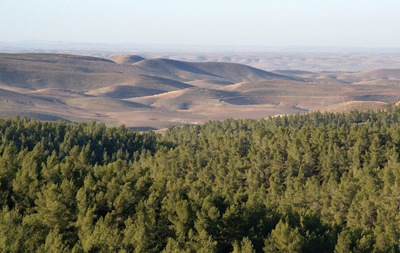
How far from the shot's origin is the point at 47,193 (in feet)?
146

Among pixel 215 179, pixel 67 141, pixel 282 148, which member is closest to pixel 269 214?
pixel 215 179

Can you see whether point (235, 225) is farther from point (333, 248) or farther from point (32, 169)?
point (32, 169)

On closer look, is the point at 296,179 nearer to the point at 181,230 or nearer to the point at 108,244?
the point at 181,230

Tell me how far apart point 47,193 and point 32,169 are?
8.85 meters

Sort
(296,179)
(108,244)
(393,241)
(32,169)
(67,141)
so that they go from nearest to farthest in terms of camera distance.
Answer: (108,244) → (393,241) → (32,169) → (296,179) → (67,141)

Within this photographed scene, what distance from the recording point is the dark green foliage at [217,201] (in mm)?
39188

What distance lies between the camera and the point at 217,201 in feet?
160

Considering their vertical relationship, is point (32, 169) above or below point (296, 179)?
above

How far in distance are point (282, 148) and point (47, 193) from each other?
A: 55165 millimetres

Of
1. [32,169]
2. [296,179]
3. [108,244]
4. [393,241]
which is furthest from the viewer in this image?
[296,179]

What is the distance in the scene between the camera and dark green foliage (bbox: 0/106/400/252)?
3919 centimetres

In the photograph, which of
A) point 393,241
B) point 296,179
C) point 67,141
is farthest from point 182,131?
point 393,241

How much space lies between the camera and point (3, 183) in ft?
162

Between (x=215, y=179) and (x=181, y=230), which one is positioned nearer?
(x=181, y=230)
